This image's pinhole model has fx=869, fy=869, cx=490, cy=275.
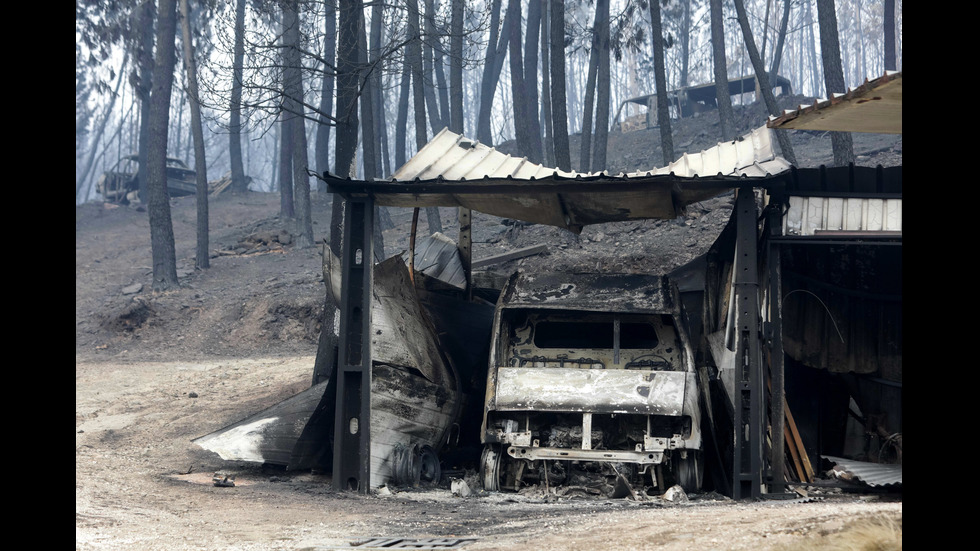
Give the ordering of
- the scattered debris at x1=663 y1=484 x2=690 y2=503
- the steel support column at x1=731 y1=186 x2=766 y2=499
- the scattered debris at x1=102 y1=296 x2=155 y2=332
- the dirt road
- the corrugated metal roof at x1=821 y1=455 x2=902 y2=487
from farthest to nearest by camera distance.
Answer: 1. the scattered debris at x1=102 y1=296 x2=155 y2=332
2. the steel support column at x1=731 y1=186 x2=766 y2=499
3. the corrugated metal roof at x1=821 y1=455 x2=902 y2=487
4. the scattered debris at x1=663 y1=484 x2=690 y2=503
5. the dirt road

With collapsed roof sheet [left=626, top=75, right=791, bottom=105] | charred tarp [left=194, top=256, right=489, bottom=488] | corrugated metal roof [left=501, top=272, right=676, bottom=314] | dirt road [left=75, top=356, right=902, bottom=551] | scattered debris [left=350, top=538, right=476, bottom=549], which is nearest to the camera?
dirt road [left=75, top=356, right=902, bottom=551]

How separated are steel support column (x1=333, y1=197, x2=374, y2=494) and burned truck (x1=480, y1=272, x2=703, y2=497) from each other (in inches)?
48.2

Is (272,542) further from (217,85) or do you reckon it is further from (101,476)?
(217,85)

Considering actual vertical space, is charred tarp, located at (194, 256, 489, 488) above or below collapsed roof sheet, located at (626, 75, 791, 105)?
below

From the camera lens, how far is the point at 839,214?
8.62 meters

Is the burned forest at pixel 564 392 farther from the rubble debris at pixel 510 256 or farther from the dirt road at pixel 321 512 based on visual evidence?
the rubble debris at pixel 510 256

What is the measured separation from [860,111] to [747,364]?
3098mm

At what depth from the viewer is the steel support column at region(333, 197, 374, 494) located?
8.48 m

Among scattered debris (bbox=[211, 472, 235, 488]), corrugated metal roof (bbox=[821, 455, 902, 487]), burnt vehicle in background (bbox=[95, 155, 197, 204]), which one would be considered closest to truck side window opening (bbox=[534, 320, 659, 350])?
corrugated metal roof (bbox=[821, 455, 902, 487])

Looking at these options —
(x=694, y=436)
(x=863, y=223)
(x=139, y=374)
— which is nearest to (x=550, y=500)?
(x=694, y=436)

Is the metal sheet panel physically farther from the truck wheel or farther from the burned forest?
the truck wheel

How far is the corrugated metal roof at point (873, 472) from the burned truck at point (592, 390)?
5.01 feet

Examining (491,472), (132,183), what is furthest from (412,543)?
(132,183)
